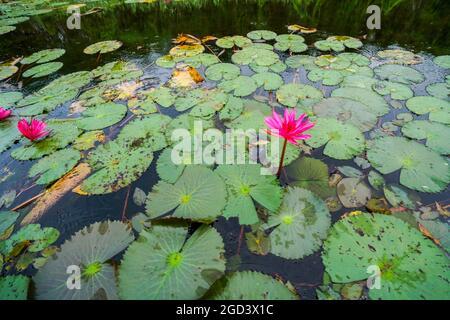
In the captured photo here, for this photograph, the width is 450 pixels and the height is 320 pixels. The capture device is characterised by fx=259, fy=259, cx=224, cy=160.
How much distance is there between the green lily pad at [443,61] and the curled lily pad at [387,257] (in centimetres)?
317

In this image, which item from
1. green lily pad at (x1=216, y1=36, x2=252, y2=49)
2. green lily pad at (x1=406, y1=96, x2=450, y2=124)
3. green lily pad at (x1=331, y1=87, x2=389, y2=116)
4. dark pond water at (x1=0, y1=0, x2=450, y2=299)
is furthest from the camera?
green lily pad at (x1=216, y1=36, x2=252, y2=49)

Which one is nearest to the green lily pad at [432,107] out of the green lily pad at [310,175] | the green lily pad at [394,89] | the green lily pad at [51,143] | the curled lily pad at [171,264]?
the green lily pad at [394,89]

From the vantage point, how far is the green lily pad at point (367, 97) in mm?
2838

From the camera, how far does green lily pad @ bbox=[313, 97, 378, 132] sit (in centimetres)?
267

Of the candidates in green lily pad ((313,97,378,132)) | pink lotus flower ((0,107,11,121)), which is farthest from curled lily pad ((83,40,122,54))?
green lily pad ((313,97,378,132))

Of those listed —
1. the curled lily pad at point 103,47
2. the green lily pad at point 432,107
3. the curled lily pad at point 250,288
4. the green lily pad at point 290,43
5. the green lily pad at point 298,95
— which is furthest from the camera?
the curled lily pad at point 103,47

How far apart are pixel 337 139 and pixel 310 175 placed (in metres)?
0.54

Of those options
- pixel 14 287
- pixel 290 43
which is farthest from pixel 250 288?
pixel 290 43

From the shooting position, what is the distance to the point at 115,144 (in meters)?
2.57

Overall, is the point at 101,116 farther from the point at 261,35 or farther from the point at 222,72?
the point at 261,35

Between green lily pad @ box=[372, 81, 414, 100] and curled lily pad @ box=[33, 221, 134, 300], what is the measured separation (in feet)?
10.4

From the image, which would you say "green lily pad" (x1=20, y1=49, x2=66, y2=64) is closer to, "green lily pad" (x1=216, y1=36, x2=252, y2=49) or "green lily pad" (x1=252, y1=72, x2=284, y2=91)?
"green lily pad" (x1=216, y1=36, x2=252, y2=49)

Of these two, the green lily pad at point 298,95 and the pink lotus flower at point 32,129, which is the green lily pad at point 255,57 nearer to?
the green lily pad at point 298,95

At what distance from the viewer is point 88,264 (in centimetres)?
168
